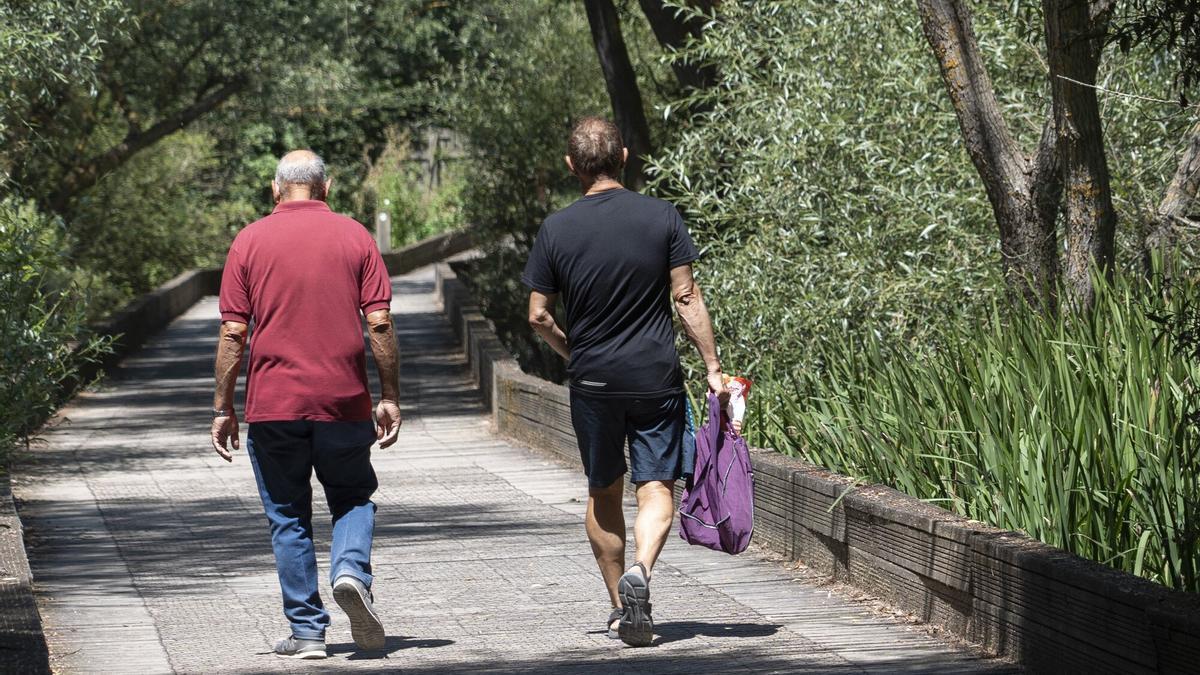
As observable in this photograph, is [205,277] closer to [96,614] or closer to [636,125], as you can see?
[636,125]

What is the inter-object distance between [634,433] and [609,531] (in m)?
0.40

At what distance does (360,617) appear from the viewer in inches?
246

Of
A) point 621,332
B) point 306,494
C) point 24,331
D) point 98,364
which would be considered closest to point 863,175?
point 24,331

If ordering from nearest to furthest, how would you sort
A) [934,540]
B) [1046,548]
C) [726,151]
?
[1046,548] < [934,540] < [726,151]

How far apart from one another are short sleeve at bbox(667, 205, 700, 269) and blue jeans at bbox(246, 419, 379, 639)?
121 centimetres

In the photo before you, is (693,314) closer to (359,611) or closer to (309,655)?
(359,611)

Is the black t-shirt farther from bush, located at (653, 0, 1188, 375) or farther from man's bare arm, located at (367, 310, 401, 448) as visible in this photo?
bush, located at (653, 0, 1188, 375)

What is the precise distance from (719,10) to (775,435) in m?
5.01

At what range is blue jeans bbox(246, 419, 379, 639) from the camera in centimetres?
627

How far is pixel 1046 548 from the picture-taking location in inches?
231

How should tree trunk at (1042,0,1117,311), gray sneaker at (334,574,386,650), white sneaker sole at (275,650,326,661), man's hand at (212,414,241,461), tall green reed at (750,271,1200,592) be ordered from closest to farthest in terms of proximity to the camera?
tall green reed at (750,271,1200,592) < gray sneaker at (334,574,386,650) < white sneaker sole at (275,650,326,661) < man's hand at (212,414,241,461) < tree trunk at (1042,0,1117,311)

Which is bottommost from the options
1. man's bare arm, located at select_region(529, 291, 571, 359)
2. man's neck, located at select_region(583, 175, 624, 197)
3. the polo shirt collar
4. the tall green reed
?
the tall green reed

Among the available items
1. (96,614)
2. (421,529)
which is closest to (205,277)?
(421,529)

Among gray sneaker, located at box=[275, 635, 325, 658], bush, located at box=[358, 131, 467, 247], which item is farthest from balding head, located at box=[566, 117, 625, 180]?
bush, located at box=[358, 131, 467, 247]
